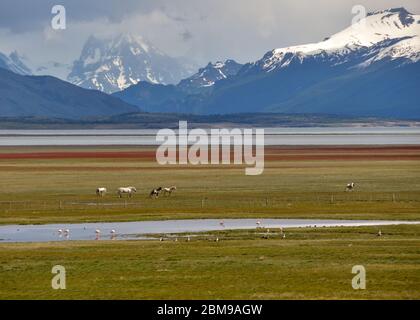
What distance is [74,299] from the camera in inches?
1328

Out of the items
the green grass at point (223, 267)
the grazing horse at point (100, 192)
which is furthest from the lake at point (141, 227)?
the grazing horse at point (100, 192)

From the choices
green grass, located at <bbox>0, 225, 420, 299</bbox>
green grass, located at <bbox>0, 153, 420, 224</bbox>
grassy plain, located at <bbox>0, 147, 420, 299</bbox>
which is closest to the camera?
green grass, located at <bbox>0, 225, 420, 299</bbox>

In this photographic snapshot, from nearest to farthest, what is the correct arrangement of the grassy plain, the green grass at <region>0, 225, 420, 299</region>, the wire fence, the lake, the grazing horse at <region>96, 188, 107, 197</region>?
1. the green grass at <region>0, 225, 420, 299</region>
2. the grassy plain
3. the lake
4. the wire fence
5. the grazing horse at <region>96, 188, 107, 197</region>

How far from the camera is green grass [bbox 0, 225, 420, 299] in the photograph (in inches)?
1364

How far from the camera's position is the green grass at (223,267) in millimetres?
34656

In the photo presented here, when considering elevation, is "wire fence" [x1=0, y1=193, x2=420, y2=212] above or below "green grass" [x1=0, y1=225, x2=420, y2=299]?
above

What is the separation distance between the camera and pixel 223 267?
39656 mm

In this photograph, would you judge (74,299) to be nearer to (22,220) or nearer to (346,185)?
(22,220)
